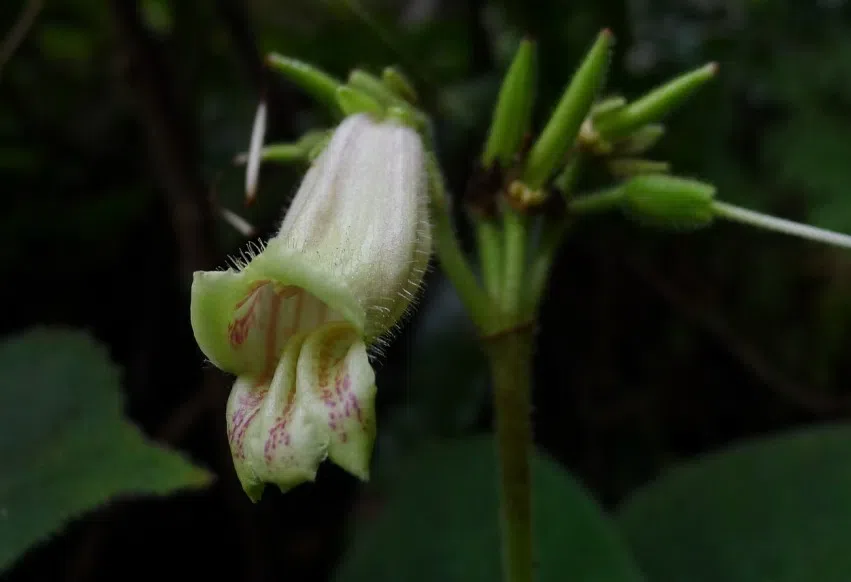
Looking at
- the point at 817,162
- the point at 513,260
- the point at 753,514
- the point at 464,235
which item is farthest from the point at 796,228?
the point at 464,235

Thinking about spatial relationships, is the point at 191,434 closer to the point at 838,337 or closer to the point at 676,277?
the point at 676,277

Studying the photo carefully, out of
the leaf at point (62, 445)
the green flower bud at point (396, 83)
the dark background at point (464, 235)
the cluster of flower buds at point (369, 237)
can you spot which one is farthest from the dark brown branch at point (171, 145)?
the green flower bud at point (396, 83)

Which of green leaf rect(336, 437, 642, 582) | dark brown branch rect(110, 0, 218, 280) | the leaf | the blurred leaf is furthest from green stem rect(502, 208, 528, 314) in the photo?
the blurred leaf

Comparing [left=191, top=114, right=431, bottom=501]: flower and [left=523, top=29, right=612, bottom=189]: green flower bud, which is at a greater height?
[left=523, top=29, right=612, bottom=189]: green flower bud

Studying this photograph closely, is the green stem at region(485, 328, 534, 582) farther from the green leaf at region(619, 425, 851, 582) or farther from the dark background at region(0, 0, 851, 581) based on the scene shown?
the dark background at region(0, 0, 851, 581)

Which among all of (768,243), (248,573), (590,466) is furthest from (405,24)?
(248,573)

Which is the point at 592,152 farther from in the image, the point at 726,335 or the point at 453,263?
the point at 726,335

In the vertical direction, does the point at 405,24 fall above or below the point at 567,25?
above
